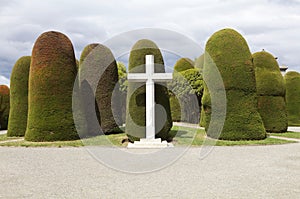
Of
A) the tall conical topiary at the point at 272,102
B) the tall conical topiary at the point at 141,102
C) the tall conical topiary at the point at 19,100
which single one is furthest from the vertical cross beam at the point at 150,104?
the tall conical topiary at the point at 272,102

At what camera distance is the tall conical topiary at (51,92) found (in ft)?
41.9

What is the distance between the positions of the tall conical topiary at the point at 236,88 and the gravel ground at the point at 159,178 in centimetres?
391

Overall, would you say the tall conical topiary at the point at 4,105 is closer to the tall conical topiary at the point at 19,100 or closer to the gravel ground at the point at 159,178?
the tall conical topiary at the point at 19,100

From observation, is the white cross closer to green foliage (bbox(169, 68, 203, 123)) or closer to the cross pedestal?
the cross pedestal

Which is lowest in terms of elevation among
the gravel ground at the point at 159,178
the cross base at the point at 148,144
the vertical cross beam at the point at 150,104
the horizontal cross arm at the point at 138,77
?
the gravel ground at the point at 159,178

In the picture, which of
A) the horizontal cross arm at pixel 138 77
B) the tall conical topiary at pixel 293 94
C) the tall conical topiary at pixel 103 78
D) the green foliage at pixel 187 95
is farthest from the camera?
the green foliage at pixel 187 95

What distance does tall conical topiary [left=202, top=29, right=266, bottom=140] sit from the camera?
13352mm

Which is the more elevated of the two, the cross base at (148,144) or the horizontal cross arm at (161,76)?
the horizontal cross arm at (161,76)

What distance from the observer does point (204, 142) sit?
1276 centimetres

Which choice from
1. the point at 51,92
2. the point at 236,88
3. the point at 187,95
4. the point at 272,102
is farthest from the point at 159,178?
the point at 187,95

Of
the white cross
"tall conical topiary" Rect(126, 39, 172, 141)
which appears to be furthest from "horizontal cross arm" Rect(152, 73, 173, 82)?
"tall conical topiary" Rect(126, 39, 172, 141)

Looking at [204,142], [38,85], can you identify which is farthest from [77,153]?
[204,142]

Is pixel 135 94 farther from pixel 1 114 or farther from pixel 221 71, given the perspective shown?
pixel 1 114

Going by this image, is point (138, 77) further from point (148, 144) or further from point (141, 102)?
point (148, 144)
